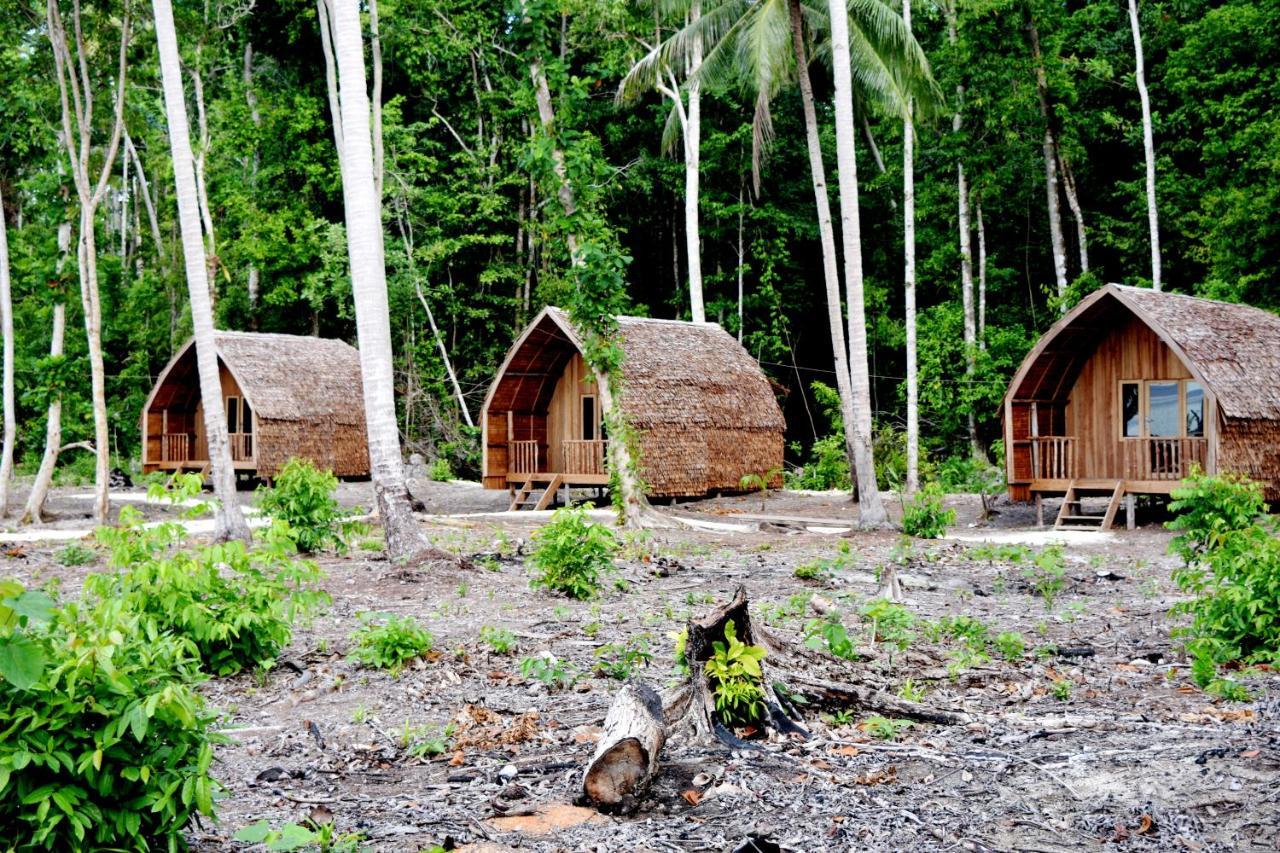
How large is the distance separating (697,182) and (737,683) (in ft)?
87.2

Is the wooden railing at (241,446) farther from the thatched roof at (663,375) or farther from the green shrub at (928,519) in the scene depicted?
the green shrub at (928,519)

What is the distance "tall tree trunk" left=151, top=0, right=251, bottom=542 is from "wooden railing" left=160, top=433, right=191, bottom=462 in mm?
15410

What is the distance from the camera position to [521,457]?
2420 centimetres

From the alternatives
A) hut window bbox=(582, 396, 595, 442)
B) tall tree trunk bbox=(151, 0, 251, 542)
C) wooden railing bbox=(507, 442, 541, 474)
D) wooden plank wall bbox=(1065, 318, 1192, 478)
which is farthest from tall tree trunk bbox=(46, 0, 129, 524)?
wooden plank wall bbox=(1065, 318, 1192, 478)

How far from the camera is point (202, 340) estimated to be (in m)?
14.8

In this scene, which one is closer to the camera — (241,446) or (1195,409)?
(1195,409)

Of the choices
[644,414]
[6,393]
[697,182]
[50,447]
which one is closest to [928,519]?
[644,414]

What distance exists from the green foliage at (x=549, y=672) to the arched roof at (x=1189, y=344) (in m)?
12.9

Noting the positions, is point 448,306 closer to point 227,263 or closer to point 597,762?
point 227,263

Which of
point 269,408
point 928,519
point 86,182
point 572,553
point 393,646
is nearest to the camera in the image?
point 393,646

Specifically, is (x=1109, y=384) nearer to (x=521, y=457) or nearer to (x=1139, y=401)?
(x=1139, y=401)

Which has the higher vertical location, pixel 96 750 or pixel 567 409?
pixel 567 409

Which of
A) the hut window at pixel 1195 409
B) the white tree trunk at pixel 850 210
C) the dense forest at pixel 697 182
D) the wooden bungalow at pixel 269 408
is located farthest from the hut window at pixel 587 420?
the hut window at pixel 1195 409

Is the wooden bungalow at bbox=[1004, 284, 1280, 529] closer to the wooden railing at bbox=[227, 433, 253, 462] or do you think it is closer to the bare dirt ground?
the bare dirt ground
